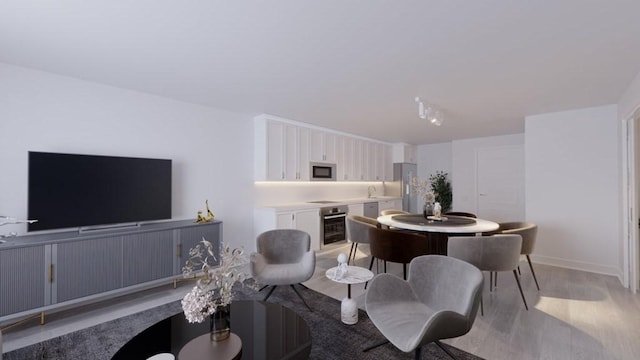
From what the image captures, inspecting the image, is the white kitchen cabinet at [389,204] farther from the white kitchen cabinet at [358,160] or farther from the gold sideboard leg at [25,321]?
the gold sideboard leg at [25,321]

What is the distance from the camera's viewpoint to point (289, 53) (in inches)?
94.6

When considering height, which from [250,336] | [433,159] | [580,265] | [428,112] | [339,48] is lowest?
[580,265]

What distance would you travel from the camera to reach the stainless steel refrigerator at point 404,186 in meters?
7.52

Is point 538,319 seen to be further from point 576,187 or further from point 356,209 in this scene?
point 356,209

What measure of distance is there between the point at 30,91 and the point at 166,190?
1.63 meters

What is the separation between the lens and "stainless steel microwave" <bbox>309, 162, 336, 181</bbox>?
5402mm

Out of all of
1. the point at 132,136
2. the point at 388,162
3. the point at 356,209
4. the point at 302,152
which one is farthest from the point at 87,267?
the point at 388,162

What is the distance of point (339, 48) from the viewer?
231 cm

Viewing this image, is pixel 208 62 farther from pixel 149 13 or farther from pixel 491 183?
pixel 491 183

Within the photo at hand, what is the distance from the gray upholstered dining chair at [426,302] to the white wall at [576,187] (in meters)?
3.49

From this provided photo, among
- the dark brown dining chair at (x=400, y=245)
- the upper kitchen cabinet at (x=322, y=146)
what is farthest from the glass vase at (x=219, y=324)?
the upper kitchen cabinet at (x=322, y=146)

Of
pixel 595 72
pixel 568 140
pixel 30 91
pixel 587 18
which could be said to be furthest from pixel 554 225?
pixel 30 91

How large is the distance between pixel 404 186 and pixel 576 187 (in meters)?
3.73

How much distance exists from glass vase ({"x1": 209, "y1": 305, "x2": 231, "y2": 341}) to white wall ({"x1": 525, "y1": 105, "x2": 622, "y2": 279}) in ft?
16.4
